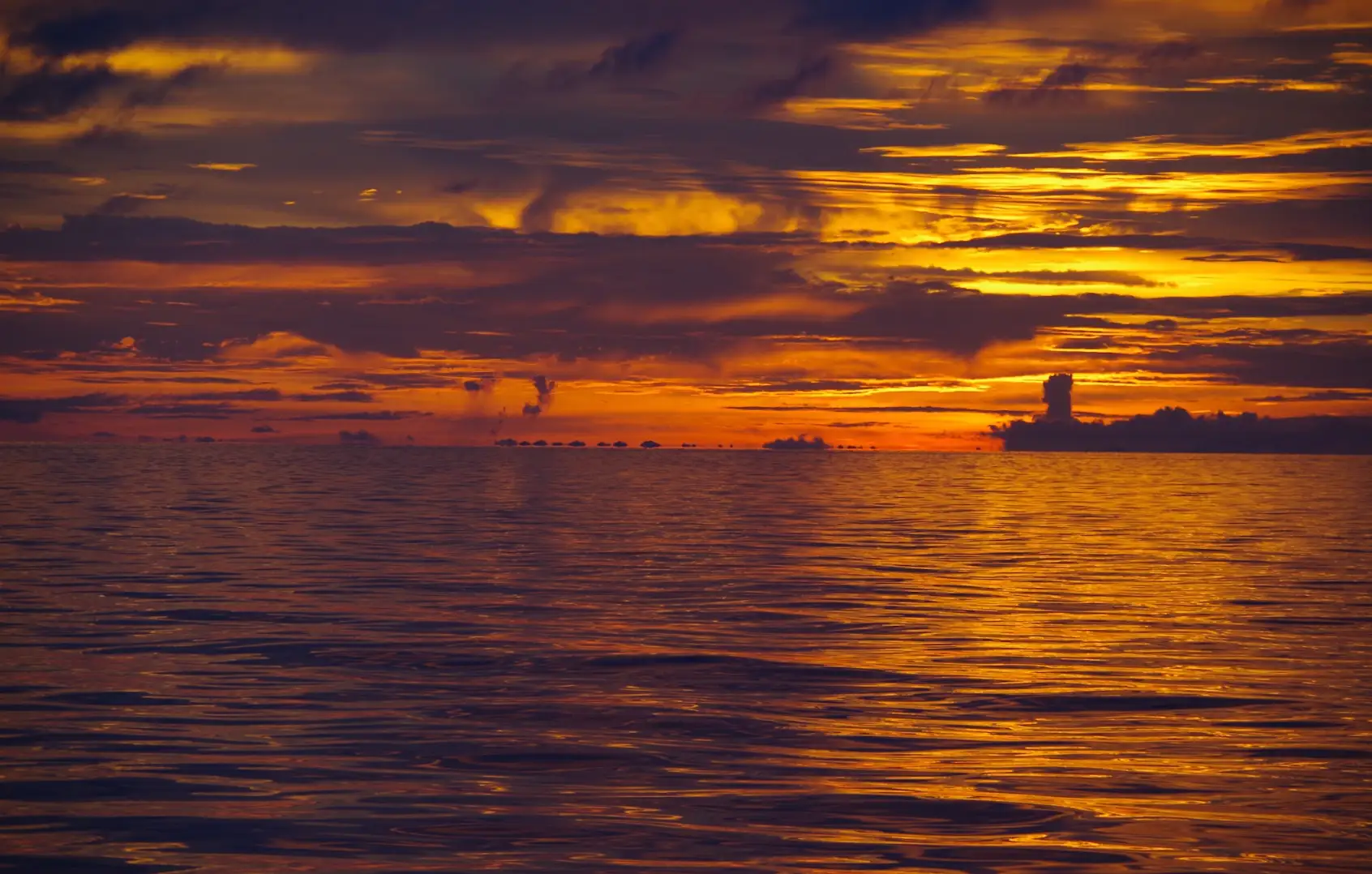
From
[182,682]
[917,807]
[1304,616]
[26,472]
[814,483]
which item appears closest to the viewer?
[917,807]

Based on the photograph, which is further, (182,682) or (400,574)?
(400,574)

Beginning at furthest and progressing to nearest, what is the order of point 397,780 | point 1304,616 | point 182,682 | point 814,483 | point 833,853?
point 814,483 < point 1304,616 < point 182,682 < point 397,780 < point 833,853

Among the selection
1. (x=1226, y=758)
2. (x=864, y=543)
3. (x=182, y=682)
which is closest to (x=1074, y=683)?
(x=1226, y=758)

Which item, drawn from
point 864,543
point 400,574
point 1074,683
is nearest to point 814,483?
point 864,543

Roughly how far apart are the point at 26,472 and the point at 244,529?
7388 centimetres

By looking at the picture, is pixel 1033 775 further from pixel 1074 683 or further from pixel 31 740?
pixel 31 740

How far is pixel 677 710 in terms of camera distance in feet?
61.1

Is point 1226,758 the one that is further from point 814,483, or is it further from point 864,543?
point 814,483

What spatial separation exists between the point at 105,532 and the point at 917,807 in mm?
40495

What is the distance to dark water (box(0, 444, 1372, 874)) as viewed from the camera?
12797 mm

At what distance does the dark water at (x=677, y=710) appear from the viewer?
12.8 meters

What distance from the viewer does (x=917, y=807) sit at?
13.8 metres

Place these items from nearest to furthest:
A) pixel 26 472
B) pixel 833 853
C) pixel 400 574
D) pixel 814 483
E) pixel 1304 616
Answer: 1. pixel 833 853
2. pixel 1304 616
3. pixel 400 574
4. pixel 26 472
5. pixel 814 483

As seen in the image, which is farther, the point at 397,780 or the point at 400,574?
the point at 400,574
